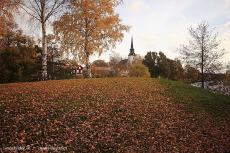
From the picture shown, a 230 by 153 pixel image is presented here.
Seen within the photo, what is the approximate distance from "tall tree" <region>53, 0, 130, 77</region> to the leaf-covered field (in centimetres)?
790

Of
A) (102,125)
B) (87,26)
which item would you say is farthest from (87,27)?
(102,125)

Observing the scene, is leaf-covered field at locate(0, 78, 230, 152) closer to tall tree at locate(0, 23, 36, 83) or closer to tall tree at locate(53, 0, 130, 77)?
tall tree at locate(53, 0, 130, 77)

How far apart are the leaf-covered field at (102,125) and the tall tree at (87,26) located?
7.90m

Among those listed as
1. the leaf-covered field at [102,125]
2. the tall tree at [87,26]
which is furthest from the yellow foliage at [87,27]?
the leaf-covered field at [102,125]

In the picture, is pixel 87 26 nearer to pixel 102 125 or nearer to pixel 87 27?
pixel 87 27

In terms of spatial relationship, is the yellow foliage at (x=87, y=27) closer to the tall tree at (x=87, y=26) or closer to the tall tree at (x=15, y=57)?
the tall tree at (x=87, y=26)

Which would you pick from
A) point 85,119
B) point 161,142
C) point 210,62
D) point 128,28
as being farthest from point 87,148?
point 210,62

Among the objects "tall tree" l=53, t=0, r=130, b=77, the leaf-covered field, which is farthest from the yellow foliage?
the leaf-covered field

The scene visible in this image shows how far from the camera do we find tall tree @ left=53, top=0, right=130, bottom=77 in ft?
51.2

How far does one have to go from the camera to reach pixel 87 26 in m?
16.0

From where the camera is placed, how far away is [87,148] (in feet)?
15.5

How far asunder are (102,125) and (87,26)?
12.4 m

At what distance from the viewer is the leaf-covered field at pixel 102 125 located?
479 cm

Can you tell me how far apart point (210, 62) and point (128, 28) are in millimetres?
10692
